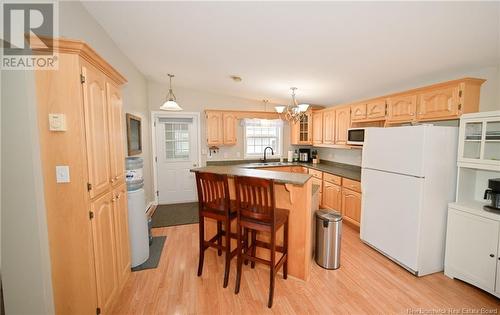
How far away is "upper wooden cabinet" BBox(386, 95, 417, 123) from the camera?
278 centimetres

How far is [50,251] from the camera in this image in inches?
58.1

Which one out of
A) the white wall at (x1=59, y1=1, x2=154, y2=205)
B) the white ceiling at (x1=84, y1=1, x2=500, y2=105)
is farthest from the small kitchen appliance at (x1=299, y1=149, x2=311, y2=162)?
the white wall at (x1=59, y1=1, x2=154, y2=205)

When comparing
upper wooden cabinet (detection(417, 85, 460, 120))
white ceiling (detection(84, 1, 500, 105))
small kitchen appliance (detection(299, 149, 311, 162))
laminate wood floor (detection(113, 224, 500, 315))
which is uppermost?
white ceiling (detection(84, 1, 500, 105))

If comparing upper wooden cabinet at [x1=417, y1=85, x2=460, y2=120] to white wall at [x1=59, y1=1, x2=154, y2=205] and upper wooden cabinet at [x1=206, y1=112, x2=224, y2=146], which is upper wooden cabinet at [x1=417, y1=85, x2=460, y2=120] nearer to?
upper wooden cabinet at [x1=206, y1=112, x2=224, y2=146]

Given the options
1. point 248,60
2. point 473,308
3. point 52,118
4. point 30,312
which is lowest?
point 473,308

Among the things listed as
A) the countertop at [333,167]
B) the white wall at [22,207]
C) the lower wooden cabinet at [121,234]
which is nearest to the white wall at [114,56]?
the white wall at [22,207]

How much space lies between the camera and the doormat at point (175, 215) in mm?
3895

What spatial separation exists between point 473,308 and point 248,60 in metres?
3.42

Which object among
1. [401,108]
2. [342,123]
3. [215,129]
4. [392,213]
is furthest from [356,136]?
[215,129]

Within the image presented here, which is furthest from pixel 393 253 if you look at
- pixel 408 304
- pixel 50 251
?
pixel 50 251

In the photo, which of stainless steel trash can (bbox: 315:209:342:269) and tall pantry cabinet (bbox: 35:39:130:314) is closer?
tall pantry cabinet (bbox: 35:39:130:314)

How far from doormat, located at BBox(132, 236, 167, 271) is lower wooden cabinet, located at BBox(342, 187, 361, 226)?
295cm

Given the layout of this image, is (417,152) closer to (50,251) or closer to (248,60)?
(248,60)

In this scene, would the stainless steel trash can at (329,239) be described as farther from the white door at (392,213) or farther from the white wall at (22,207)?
the white wall at (22,207)
